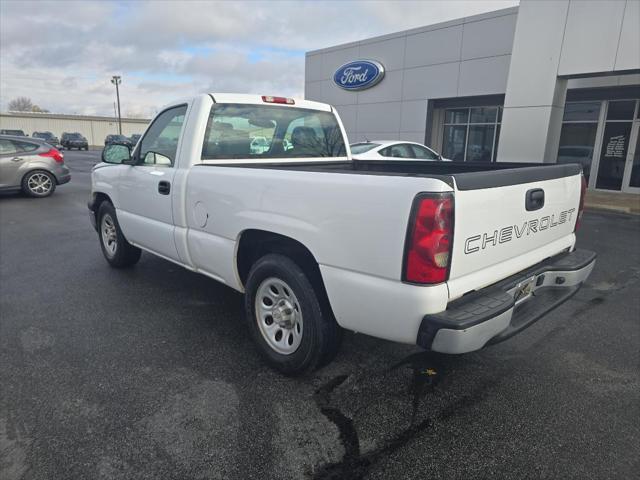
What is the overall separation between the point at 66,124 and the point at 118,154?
7217 cm

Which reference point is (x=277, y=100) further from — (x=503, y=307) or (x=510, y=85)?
(x=510, y=85)

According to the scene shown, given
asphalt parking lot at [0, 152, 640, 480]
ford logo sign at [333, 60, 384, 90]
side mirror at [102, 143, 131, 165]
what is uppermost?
ford logo sign at [333, 60, 384, 90]

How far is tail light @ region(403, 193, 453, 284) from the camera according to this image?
6.97ft

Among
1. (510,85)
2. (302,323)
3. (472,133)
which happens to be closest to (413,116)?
(472,133)

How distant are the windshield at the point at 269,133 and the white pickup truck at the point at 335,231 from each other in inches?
0.5

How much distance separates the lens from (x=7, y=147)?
1112 centimetres

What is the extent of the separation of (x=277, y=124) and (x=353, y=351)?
2.14 meters

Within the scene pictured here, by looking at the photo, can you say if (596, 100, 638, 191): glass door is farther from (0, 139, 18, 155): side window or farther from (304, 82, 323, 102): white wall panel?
(0, 139, 18, 155): side window

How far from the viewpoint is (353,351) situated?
3.46 metres

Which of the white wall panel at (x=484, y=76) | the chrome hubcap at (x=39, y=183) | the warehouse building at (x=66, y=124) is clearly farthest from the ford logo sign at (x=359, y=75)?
the warehouse building at (x=66, y=124)

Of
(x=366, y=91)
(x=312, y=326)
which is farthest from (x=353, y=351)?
(x=366, y=91)

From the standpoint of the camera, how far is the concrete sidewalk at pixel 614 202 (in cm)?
1079

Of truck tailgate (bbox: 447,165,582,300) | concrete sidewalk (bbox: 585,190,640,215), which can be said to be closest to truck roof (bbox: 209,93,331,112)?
truck tailgate (bbox: 447,165,582,300)

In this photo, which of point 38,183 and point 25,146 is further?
point 38,183
